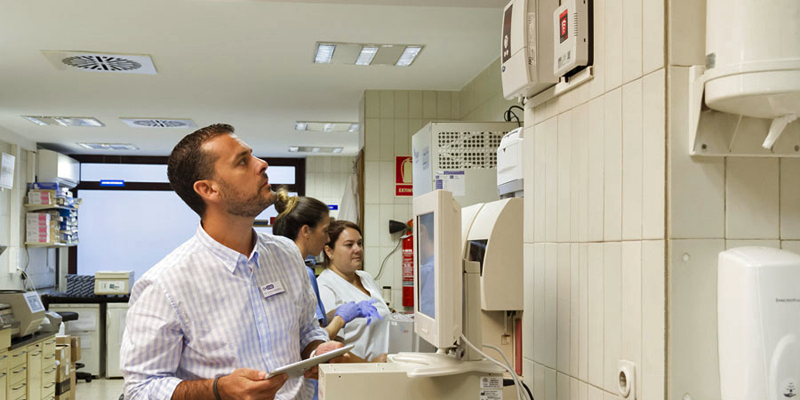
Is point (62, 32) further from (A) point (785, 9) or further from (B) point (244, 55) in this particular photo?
(A) point (785, 9)

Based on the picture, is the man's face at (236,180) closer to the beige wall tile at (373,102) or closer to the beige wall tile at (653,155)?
the beige wall tile at (653,155)

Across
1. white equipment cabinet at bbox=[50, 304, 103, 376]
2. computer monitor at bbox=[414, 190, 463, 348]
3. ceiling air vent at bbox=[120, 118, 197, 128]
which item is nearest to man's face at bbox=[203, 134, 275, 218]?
computer monitor at bbox=[414, 190, 463, 348]

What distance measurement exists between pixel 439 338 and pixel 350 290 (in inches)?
78.2

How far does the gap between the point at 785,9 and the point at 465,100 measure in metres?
4.85

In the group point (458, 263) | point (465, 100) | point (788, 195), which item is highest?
point (465, 100)

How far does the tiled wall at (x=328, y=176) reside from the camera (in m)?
10.9

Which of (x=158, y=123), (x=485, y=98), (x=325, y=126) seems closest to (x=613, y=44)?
(x=485, y=98)

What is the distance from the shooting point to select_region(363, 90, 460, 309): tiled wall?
6.20 meters

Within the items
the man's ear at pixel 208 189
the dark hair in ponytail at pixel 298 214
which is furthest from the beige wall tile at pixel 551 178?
the dark hair in ponytail at pixel 298 214

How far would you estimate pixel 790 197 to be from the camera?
1.39 metres

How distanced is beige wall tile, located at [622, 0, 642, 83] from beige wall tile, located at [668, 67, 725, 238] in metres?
0.11

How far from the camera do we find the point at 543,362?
6.42 feet

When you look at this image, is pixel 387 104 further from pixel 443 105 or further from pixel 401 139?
pixel 443 105

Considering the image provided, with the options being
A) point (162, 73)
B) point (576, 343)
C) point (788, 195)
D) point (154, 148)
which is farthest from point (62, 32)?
point (154, 148)
